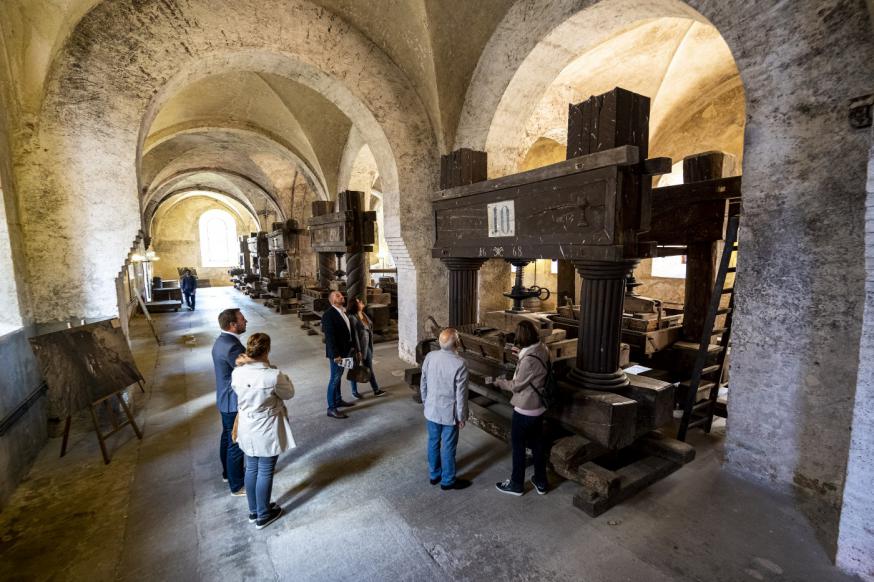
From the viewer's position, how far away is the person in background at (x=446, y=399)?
3.21 meters

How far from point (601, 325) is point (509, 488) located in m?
1.65

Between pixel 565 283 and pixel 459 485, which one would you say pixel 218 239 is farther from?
pixel 459 485

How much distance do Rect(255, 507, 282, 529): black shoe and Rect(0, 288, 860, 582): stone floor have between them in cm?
7

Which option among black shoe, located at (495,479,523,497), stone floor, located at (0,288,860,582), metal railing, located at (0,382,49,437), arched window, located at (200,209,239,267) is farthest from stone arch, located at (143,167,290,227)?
black shoe, located at (495,479,523,497)

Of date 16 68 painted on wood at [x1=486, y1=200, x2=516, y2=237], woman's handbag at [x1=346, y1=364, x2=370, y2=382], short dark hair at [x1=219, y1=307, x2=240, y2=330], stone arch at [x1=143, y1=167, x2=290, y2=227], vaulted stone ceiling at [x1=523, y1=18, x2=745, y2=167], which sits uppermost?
vaulted stone ceiling at [x1=523, y1=18, x2=745, y2=167]

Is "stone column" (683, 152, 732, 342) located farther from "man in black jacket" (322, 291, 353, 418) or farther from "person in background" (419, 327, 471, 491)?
"man in black jacket" (322, 291, 353, 418)

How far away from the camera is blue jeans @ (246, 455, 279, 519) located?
112 inches

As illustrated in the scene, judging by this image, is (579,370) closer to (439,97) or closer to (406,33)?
(439,97)

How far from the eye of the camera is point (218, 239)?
3053 centimetres

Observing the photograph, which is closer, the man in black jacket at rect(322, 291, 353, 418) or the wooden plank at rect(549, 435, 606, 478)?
the wooden plank at rect(549, 435, 606, 478)

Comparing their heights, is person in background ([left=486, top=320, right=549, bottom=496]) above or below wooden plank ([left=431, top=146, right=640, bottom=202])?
Result: below

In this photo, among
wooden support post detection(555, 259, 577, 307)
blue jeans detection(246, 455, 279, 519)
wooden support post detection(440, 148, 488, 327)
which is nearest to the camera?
blue jeans detection(246, 455, 279, 519)

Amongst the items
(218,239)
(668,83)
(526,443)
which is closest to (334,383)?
(526,443)

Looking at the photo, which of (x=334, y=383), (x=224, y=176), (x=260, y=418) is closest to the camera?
(x=260, y=418)
